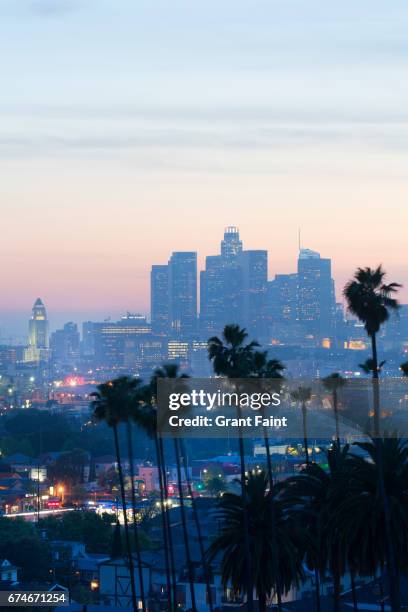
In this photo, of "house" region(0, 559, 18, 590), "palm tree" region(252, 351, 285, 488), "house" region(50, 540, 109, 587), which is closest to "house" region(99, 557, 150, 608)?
"house" region(50, 540, 109, 587)

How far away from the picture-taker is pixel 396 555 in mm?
28953

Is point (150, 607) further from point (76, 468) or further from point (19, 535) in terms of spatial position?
point (76, 468)

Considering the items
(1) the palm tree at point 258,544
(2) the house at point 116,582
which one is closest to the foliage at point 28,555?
(2) the house at point 116,582

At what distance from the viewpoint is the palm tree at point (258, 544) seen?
30.6 meters

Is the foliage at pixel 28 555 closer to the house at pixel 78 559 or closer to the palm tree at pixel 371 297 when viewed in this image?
the house at pixel 78 559

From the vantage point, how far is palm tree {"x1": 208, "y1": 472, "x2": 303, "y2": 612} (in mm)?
30562

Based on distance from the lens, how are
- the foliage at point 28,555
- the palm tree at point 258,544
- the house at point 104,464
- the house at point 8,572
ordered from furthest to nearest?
the house at point 104,464 → the foliage at point 28,555 → the house at point 8,572 → the palm tree at point 258,544

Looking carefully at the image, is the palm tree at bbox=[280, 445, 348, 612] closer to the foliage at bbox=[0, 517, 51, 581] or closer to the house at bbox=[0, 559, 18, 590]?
the house at bbox=[0, 559, 18, 590]

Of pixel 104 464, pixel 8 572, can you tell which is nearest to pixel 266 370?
pixel 8 572

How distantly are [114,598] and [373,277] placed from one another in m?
27.4

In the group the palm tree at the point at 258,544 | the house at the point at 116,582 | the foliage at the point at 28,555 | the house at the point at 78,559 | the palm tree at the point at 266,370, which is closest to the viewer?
the palm tree at the point at 258,544

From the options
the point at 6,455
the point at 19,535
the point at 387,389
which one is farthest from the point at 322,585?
the point at 6,455

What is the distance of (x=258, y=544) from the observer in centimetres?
3042

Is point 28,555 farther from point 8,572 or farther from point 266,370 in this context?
point 266,370
